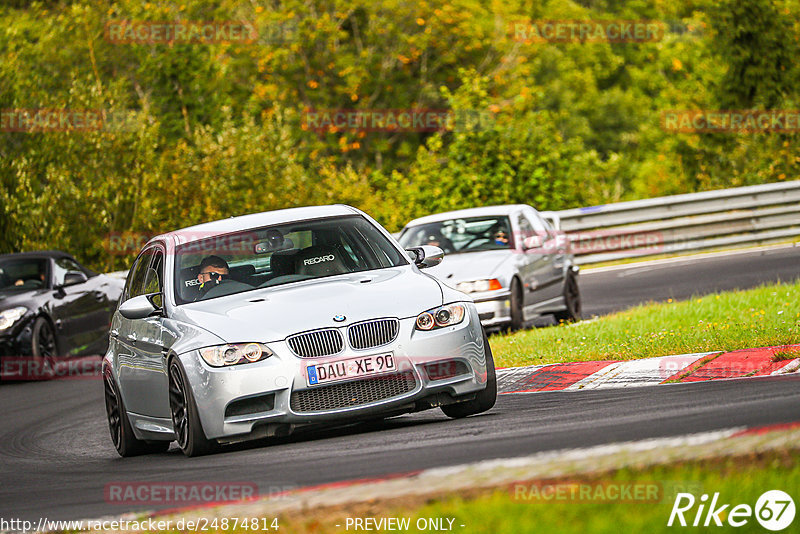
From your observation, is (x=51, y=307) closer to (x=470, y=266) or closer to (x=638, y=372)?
(x=470, y=266)

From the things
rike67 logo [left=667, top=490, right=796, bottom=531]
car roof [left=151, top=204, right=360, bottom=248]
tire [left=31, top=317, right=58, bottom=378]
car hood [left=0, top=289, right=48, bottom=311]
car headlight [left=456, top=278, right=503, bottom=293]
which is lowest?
tire [left=31, top=317, right=58, bottom=378]

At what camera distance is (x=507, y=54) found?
48906mm

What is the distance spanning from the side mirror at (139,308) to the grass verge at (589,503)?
4.08m

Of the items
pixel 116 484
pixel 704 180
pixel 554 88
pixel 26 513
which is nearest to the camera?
pixel 26 513

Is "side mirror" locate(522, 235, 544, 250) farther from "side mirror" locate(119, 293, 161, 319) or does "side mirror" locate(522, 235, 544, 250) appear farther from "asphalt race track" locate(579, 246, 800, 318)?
"side mirror" locate(119, 293, 161, 319)

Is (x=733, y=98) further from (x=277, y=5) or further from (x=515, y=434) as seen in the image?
(x=515, y=434)

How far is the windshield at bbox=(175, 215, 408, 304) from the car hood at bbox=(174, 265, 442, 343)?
9.9 inches

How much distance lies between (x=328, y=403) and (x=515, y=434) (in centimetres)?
133

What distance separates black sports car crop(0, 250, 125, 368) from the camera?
16.8 m

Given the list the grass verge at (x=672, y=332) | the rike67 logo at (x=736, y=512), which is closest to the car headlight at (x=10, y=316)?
the grass verge at (x=672, y=332)

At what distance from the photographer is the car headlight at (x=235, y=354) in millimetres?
8109

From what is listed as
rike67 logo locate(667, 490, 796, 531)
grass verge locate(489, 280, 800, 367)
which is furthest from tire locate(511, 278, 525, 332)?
rike67 logo locate(667, 490, 796, 531)

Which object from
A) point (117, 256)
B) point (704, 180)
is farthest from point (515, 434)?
point (704, 180)

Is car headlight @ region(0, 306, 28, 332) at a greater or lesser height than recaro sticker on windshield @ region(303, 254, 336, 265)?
lesser
